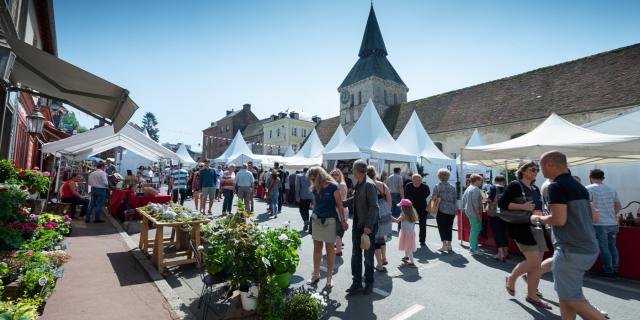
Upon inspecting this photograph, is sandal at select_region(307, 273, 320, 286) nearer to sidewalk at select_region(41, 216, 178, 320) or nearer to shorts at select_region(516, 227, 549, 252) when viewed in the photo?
sidewalk at select_region(41, 216, 178, 320)

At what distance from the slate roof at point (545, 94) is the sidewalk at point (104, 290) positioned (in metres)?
24.2

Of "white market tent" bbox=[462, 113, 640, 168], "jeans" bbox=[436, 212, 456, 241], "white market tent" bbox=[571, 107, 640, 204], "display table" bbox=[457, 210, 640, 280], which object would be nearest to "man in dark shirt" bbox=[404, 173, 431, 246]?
"jeans" bbox=[436, 212, 456, 241]

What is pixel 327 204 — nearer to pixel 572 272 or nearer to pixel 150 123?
pixel 572 272

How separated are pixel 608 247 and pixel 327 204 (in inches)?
192

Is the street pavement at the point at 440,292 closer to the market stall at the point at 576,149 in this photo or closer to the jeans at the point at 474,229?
the market stall at the point at 576,149

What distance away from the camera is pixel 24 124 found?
29.3 feet

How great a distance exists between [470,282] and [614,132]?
296 inches

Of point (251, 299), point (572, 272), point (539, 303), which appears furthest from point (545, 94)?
point (251, 299)

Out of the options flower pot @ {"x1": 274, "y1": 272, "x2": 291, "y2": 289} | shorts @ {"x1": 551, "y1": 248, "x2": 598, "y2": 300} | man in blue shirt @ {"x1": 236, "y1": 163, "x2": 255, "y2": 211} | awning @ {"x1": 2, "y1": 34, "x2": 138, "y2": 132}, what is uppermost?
awning @ {"x1": 2, "y1": 34, "x2": 138, "y2": 132}

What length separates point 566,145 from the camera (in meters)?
6.17

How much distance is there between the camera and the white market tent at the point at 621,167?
837cm

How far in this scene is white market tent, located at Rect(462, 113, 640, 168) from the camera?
226 inches

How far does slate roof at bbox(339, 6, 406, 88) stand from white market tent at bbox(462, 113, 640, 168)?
34586mm

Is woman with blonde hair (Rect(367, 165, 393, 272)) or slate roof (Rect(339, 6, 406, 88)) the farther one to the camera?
slate roof (Rect(339, 6, 406, 88))
